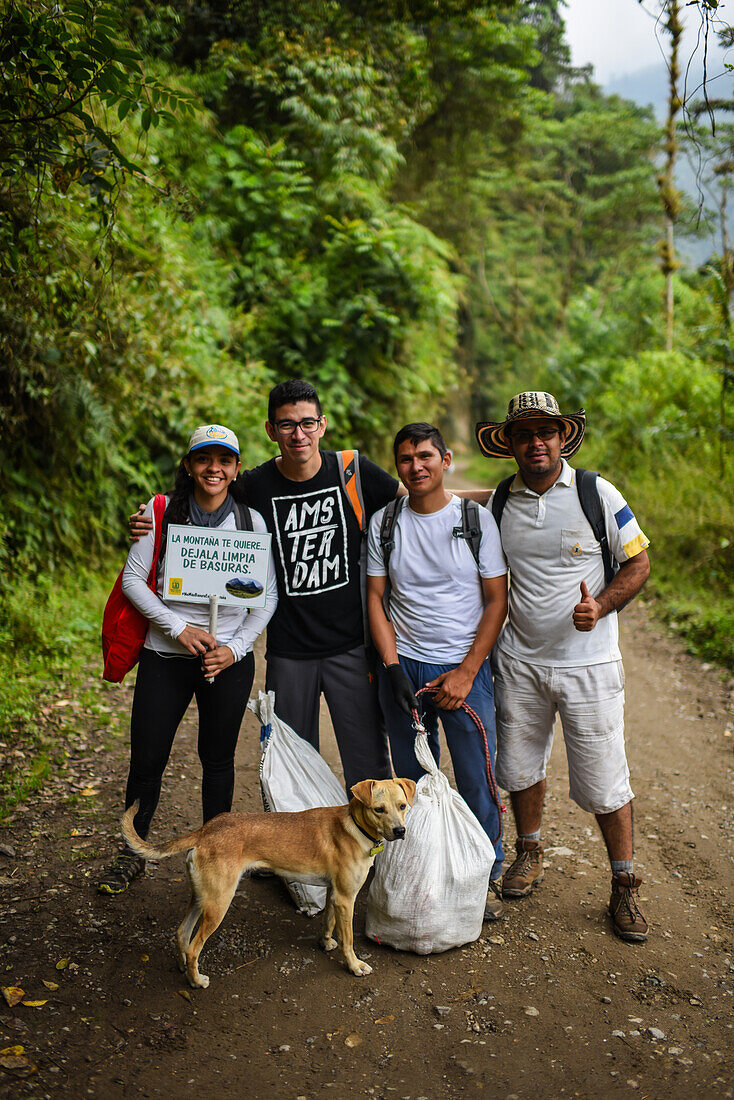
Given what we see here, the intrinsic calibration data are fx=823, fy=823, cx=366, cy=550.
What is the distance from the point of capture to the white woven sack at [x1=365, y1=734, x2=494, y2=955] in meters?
3.48

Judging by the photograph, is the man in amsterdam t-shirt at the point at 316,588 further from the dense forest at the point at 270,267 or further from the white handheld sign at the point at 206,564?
the dense forest at the point at 270,267

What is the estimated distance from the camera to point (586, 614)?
359 centimetres

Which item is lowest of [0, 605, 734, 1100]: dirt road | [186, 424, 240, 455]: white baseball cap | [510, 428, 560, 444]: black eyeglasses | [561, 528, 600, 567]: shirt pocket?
[0, 605, 734, 1100]: dirt road

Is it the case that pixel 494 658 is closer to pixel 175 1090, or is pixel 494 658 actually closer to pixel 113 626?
pixel 113 626

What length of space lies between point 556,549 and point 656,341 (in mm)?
16208

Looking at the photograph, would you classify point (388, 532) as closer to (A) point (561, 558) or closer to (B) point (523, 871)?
(A) point (561, 558)

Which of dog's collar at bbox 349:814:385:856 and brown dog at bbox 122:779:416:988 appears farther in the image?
dog's collar at bbox 349:814:385:856

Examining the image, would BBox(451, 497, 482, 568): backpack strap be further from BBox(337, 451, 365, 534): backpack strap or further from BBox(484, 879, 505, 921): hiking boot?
BBox(484, 879, 505, 921): hiking boot

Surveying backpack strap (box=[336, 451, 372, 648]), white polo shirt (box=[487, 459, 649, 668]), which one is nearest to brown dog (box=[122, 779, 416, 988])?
backpack strap (box=[336, 451, 372, 648])

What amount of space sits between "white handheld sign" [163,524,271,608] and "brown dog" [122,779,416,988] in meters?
0.94

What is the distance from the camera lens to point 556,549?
3797 mm

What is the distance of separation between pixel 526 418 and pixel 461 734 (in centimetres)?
147

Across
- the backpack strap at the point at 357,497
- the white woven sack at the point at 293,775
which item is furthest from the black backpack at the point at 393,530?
the white woven sack at the point at 293,775

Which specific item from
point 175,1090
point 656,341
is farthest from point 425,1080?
point 656,341
